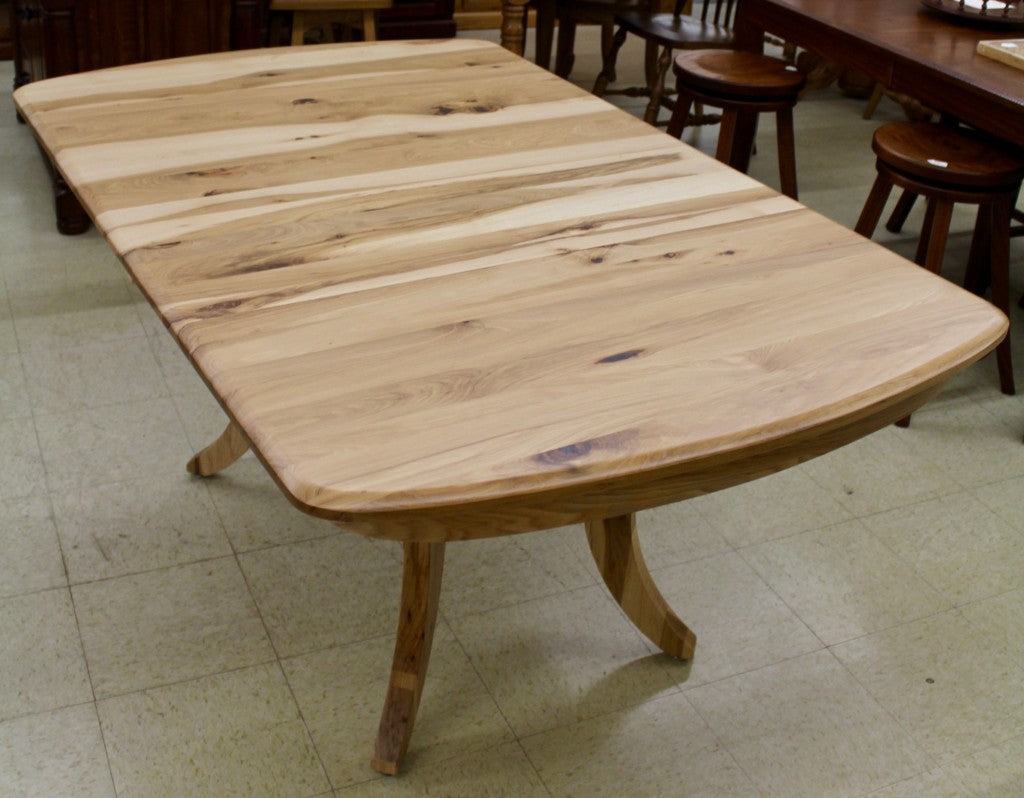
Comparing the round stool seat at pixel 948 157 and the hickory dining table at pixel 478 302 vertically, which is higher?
Result: the hickory dining table at pixel 478 302

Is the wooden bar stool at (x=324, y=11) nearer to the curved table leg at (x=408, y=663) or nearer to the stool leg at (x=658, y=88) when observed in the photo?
the stool leg at (x=658, y=88)

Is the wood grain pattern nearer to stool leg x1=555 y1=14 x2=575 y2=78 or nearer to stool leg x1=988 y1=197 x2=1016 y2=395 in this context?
stool leg x1=988 y1=197 x2=1016 y2=395

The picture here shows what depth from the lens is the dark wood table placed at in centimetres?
250

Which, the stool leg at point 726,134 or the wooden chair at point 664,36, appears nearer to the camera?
the stool leg at point 726,134

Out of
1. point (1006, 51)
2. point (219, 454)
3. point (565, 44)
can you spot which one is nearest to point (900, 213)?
point (1006, 51)

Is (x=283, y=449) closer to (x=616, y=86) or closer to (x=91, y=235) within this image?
(x=91, y=235)

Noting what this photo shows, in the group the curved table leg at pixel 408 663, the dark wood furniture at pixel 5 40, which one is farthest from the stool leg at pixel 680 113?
the dark wood furniture at pixel 5 40

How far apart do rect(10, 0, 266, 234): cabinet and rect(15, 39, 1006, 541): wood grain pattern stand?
1.09 meters

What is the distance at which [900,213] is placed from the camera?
3.44 meters

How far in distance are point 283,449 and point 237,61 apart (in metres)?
1.27

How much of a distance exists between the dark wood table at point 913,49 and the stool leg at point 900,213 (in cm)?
54

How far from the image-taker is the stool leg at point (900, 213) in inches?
134

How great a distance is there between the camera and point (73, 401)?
2471mm

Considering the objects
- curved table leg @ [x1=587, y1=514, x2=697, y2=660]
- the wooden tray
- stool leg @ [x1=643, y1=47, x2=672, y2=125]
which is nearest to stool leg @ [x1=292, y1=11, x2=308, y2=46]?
stool leg @ [x1=643, y1=47, x2=672, y2=125]
